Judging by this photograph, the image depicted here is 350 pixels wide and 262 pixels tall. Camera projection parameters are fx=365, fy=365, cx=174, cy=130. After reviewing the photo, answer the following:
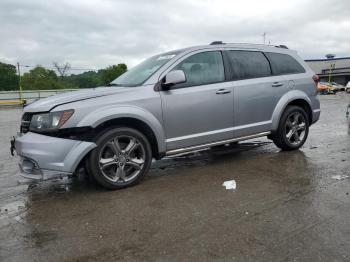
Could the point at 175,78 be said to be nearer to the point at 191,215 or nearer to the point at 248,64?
the point at 248,64

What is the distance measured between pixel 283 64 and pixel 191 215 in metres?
3.90

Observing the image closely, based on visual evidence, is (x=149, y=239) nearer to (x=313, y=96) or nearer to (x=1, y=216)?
(x=1, y=216)

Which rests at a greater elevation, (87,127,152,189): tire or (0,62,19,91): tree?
(0,62,19,91): tree

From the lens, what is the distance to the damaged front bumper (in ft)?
13.9

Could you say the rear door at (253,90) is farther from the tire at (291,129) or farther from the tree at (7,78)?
the tree at (7,78)

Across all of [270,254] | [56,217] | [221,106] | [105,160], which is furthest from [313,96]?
[56,217]

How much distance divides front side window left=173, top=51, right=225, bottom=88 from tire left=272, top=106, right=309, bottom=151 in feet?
4.98

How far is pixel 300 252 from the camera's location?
2824 mm

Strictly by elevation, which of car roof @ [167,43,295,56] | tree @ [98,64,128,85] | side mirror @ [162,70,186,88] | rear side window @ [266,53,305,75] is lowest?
side mirror @ [162,70,186,88]

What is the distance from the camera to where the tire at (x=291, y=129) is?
629 cm

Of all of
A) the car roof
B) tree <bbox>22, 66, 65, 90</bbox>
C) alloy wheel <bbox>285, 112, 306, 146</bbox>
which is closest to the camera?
the car roof

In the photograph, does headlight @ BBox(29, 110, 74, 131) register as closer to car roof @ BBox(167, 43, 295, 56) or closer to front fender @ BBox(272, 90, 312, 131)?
car roof @ BBox(167, 43, 295, 56)

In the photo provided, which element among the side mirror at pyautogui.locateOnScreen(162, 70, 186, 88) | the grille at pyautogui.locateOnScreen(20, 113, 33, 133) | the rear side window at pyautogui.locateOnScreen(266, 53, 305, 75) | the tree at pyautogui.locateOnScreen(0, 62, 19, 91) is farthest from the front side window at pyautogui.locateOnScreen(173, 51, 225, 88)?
the tree at pyautogui.locateOnScreen(0, 62, 19, 91)

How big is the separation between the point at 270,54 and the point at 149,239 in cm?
440
